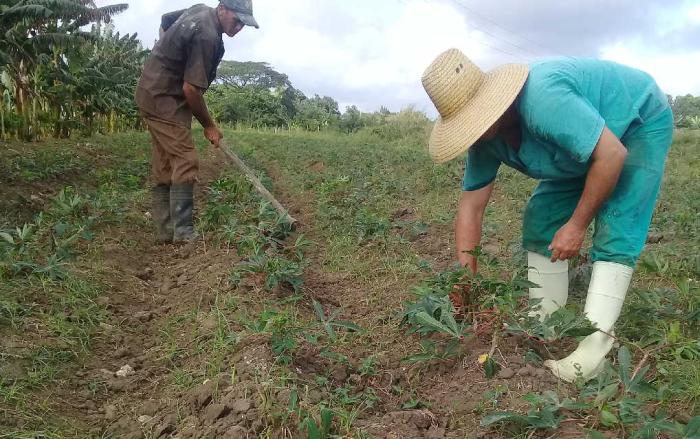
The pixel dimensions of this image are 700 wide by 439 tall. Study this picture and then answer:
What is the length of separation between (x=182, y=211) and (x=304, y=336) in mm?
2066

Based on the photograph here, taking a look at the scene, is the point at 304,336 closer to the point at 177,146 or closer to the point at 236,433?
the point at 236,433

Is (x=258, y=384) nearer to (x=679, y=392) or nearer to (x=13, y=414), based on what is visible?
(x=13, y=414)

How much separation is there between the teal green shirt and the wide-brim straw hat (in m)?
0.08

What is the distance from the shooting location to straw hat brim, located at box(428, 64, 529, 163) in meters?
2.07

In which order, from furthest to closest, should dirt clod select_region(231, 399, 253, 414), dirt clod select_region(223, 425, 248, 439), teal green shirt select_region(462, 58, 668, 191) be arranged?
1. teal green shirt select_region(462, 58, 668, 191)
2. dirt clod select_region(231, 399, 253, 414)
3. dirt clod select_region(223, 425, 248, 439)

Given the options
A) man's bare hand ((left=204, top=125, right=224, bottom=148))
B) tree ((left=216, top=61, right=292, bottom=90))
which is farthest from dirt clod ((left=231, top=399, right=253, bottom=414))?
tree ((left=216, top=61, right=292, bottom=90))

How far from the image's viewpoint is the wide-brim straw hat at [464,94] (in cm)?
208

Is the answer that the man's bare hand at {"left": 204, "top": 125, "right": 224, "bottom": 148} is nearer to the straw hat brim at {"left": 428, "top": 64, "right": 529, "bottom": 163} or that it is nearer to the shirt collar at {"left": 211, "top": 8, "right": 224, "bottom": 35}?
the shirt collar at {"left": 211, "top": 8, "right": 224, "bottom": 35}

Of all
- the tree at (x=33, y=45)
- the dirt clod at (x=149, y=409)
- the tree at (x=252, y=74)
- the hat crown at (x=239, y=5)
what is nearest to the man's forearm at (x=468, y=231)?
the dirt clod at (x=149, y=409)

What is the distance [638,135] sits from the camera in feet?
7.50

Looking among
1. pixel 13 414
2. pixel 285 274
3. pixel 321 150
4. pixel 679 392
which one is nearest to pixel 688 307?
pixel 679 392

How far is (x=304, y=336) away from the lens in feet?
7.88

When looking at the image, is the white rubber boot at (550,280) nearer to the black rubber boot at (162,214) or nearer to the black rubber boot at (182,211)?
the black rubber boot at (182,211)

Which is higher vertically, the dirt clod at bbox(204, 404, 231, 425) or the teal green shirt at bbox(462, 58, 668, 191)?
the teal green shirt at bbox(462, 58, 668, 191)
